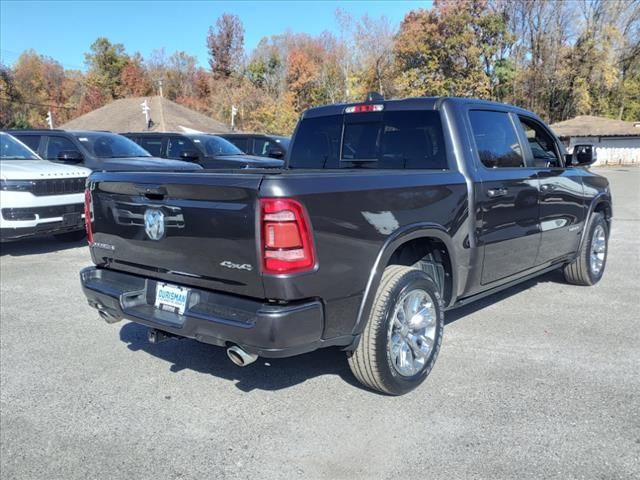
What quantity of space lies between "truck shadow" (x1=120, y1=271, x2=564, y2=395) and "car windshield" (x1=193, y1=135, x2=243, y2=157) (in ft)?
28.5

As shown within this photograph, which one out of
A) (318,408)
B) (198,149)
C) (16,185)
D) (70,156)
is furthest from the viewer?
(198,149)

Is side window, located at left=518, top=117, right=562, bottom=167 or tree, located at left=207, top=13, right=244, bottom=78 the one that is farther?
tree, located at left=207, top=13, right=244, bottom=78

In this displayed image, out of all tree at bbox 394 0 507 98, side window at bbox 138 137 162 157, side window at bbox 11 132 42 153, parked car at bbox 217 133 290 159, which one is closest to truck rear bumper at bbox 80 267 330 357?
side window at bbox 11 132 42 153

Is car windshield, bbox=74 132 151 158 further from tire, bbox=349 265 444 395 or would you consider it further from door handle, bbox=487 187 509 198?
tire, bbox=349 265 444 395

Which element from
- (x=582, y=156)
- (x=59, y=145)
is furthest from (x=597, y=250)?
(x=59, y=145)

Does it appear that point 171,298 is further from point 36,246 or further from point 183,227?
point 36,246

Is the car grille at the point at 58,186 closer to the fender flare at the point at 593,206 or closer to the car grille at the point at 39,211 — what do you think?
the car grille at the point at 39,211

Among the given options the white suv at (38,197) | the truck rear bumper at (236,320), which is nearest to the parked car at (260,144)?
the white suv at (38,197)

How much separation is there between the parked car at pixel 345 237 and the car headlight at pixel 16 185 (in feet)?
15.2

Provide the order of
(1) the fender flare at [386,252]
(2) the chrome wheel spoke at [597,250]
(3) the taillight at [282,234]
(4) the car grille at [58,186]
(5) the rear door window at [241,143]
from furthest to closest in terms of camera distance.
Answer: (5) the rear door window at [241,143], (4) the car grille at [58,186], (2) the chrome wheel spoke at [597,250], (1) the fender flare at [386,252], (3) the taillight at [282,234]

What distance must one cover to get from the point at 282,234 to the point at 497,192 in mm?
2185

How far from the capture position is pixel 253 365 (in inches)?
169

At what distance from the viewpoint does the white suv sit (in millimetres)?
7820

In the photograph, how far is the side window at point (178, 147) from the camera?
519 inches
